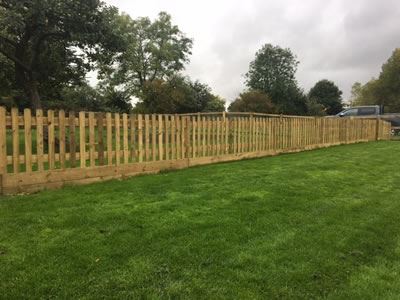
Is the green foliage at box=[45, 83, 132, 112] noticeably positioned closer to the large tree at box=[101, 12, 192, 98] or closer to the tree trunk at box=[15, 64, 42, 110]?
the large tree at box=[101, 12, 192, 98]

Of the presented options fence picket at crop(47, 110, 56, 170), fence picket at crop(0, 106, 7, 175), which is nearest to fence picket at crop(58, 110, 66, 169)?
fence picket at crop(47, 110, 56, 170)

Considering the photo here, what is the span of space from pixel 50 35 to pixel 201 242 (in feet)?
38.1

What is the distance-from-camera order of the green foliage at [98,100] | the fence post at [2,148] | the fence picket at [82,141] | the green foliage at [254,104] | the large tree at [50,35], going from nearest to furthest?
1. the fence post at [2,148]
2. the fence picket at [82,141]
3. the large tree at [50,35]
4. the green foliage at [254,104]
5. the green foliage at [98,100]

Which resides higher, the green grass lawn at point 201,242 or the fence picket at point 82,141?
the fence picket at point 82,141

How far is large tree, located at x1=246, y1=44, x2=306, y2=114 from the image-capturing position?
4444 centimetres

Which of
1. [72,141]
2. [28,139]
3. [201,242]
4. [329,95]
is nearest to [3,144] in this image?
[28,139]

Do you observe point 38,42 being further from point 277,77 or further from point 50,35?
point 277,77

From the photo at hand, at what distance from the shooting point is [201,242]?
420cm

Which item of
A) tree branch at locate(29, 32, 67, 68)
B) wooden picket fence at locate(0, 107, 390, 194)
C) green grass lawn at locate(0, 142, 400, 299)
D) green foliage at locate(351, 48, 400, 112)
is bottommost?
green grass lawn at locate(0, 142, 400, 299)

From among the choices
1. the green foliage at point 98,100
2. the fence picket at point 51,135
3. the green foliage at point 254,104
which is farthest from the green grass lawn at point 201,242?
the green foliage at point 98,100

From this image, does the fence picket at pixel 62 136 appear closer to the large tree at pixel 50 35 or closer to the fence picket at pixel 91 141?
the fence picket at pixel 91 141

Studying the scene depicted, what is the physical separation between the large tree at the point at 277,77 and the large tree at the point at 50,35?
3116 centimetres

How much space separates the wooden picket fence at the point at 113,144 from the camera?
6430mm

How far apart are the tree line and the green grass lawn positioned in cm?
759
